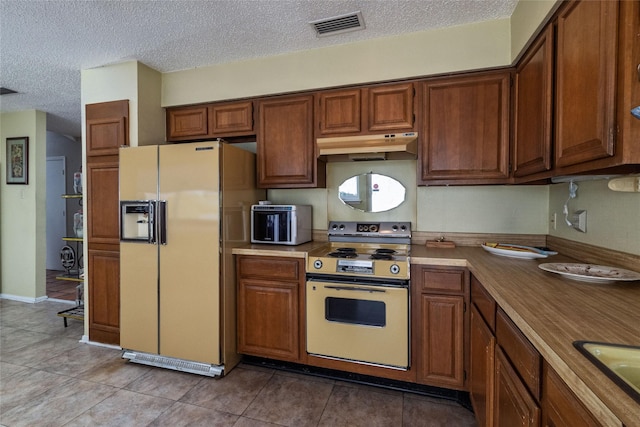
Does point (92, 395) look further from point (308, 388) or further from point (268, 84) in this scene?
point (268, 84)

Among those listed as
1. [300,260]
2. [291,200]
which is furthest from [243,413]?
[291,200]

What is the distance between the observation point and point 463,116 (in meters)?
2.19

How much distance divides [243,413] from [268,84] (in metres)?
2.44

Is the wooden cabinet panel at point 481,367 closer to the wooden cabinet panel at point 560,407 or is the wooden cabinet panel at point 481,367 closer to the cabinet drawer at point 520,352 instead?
the cabinet drawer at point 520,352

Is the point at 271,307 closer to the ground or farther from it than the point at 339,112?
closer to the ground

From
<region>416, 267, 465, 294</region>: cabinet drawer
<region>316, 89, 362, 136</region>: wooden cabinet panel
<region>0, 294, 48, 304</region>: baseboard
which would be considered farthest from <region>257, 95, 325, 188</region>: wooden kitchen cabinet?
<region>0, 294, 48, 304</region>: baseboard

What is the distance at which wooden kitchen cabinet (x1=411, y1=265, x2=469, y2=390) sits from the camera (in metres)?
1.92

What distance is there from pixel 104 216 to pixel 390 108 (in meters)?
2.63

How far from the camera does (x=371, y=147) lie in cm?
223

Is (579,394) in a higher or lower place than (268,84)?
lower

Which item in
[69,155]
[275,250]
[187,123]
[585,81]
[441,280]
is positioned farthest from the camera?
[69,155]

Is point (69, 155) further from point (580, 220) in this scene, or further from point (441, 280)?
point (580, 220)

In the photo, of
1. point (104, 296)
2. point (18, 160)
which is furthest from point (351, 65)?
point (18, 160)

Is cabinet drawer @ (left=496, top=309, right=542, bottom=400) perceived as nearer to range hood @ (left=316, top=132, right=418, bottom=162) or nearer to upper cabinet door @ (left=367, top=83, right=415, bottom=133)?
range hood @ (left=316, top=132, right=418, bottom=162)
